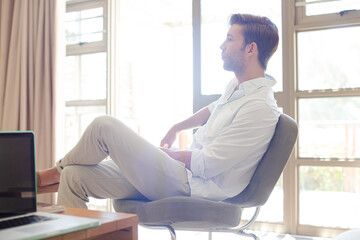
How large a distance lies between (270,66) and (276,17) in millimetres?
367

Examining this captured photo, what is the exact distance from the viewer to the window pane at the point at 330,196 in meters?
2.97

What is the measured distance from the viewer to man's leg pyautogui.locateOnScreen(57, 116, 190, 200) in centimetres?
157

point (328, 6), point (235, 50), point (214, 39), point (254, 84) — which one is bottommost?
point (254, 84)

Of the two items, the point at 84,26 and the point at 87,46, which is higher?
the point at 84,26

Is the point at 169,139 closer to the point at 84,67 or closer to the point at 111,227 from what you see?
the point at 111,227

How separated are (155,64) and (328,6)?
4184mm

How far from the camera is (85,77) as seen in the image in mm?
3943

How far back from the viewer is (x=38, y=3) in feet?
12.3

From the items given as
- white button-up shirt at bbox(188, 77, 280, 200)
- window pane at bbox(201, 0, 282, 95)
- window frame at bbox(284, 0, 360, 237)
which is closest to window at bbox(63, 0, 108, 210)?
window pane at bbox(201, 0, 282, 95)

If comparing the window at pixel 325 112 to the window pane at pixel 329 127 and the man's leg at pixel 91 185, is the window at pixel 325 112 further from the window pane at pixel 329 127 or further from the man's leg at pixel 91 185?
the man's leg at pixel 91 185

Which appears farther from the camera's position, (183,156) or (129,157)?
(183,156)

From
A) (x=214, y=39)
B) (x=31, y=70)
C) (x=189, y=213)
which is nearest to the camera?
(x=189, y=213)

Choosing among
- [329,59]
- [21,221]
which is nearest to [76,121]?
[329,59]

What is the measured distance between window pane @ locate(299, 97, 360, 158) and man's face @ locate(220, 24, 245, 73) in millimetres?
1308
